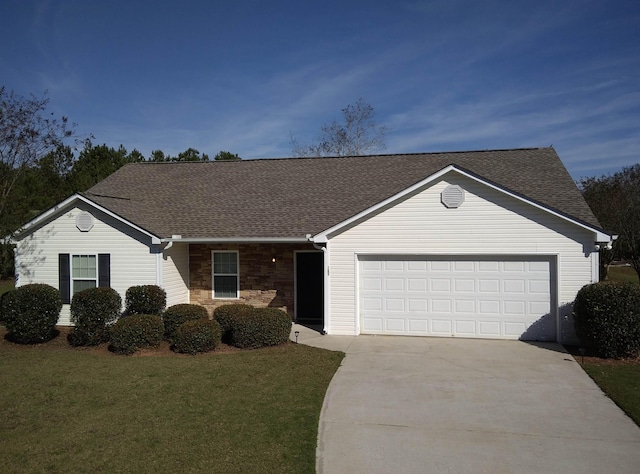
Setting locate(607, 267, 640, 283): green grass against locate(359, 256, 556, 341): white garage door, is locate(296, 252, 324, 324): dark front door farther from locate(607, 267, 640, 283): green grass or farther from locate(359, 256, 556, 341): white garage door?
locate(607, 267, 640, 283): green grass

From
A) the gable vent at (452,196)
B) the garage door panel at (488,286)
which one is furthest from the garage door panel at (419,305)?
the gable vent at (452,196)

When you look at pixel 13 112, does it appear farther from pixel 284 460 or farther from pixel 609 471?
pixel 609 471

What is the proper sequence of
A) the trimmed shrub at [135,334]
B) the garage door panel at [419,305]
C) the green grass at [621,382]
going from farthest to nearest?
the garage door panel at [419,305], the trimmed shrub at [135,334], the green grass at [621,382]

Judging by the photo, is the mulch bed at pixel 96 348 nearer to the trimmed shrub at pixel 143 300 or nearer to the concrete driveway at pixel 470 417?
the trimmed shrub at pixel 143 300

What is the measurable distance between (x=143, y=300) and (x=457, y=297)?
8.34 m

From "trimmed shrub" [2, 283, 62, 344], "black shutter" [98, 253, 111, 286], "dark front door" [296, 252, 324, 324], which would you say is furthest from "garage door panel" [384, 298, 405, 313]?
"trimmed shrub" [2, 283, 62, 344]

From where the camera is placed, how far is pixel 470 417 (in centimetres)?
792

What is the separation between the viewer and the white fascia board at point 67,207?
14.7m

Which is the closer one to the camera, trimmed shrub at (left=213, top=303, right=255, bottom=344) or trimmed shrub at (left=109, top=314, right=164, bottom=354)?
trimmed shrub at (left=109, top=314, right=164, bottom=354)

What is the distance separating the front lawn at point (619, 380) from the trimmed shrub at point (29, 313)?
12630mm

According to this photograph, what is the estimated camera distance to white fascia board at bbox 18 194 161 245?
48.3 feet

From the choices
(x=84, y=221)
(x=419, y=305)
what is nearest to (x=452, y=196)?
(x=419, y=305)

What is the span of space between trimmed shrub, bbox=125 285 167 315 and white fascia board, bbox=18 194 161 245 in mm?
1347

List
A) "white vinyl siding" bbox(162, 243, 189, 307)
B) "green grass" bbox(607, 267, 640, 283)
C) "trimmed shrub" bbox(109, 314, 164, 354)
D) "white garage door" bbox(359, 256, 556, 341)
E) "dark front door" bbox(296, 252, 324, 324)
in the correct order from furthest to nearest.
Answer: "green grass" bbox(607, 267, 640, 283), "dark front door" bbox(296, 252, 324, 324), "white vinyl siding" bbox(162, 243, 189, 307), "white garage door" bbox(359, 256, 556, 341), "trimmed shrub" bbox(109, 314, 164, 354)
